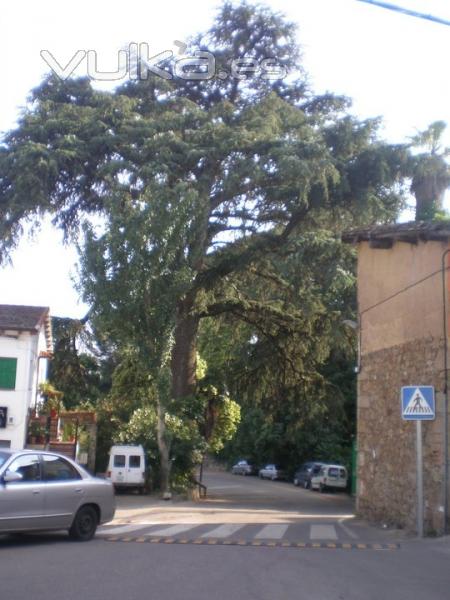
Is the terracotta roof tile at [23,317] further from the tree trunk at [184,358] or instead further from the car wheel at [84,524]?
the car wheel at [84,524]

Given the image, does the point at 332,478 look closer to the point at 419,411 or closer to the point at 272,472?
the point at 272,472

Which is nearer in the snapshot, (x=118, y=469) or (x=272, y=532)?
(x=272, y=532)

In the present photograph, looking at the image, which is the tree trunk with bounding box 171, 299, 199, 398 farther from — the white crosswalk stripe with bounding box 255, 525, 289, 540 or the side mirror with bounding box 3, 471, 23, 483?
the side mirror with bounding box 3, 471, 23, 483

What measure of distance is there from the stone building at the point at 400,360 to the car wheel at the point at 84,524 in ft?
21.4

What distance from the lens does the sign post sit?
49.4ft

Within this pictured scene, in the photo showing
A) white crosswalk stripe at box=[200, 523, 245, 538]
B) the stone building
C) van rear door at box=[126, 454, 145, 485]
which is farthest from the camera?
van rear door at box=[126, 454, 145, 485]

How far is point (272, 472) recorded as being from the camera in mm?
59969

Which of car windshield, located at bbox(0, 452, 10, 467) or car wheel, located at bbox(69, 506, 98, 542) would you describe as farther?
car wheel, located at bbox(69, 506, 98, 542)

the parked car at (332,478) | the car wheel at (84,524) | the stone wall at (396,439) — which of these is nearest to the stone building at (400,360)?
the stone wall at (396,439)

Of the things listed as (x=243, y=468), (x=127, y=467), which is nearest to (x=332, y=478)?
(x=127, y=467)

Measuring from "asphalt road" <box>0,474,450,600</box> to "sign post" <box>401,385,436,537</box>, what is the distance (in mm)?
808

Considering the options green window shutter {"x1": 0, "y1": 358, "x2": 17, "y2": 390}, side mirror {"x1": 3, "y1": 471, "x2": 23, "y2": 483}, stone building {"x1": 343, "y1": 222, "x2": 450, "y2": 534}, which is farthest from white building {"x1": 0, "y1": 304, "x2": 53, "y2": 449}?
side mirror {"x1": 3, "y1": 471, "x2": 23, "y2": 483}

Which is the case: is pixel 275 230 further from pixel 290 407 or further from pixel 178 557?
pixel 178 557

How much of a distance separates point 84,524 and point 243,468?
187 ft
